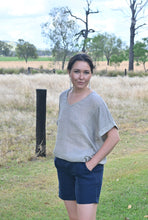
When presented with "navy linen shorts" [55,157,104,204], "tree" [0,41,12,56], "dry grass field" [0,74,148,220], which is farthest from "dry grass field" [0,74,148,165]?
"tree" [0,41,12,56]

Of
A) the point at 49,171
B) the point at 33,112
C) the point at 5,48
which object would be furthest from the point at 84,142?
the point at 5,48

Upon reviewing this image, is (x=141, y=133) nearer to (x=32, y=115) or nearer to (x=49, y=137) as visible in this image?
(x=49, y=137)

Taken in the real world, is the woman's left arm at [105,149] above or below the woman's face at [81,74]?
below

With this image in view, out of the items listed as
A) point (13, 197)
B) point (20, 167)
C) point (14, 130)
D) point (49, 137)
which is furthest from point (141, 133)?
point (13, 197)

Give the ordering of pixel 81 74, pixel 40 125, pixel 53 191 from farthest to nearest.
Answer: pixel 40 125 → pixel 53 191 → pixel 81 74

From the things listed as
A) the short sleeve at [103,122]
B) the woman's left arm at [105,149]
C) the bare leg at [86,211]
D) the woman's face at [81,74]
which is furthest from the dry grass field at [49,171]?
the woman's face at [81,74]

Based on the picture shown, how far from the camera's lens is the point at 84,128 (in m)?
2.33

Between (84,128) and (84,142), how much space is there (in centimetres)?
10

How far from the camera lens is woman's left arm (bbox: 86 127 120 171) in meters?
2.30

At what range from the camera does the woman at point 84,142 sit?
231 centimetres

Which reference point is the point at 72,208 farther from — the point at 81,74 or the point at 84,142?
the point at 81,74

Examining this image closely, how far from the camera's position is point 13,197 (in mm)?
4703

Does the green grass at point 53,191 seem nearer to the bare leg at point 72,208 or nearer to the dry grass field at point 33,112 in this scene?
the dry grass field at point 33,112

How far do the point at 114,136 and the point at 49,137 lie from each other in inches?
238
